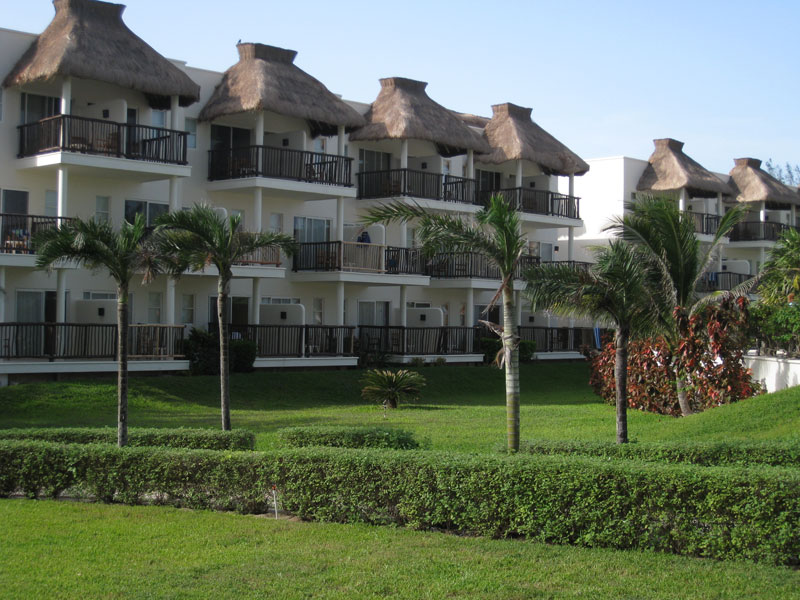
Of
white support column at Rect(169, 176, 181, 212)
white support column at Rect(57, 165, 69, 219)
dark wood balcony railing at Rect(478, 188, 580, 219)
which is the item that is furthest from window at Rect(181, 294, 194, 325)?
dark wood balcony railing at Rect(478, 188, 580, 219)

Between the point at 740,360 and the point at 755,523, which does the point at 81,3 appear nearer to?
the point at 740,360

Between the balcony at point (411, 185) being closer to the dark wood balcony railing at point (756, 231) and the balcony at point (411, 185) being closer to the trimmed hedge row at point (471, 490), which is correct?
the dark wood balcony railing at point (756, 231)

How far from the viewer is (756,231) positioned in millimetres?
51312

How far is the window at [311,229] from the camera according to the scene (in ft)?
112

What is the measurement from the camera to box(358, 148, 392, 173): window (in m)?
36.2

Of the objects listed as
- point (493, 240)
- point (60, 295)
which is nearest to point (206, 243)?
point (493, 240)

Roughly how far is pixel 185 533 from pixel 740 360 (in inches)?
639

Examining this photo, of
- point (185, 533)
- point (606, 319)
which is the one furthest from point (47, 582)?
point (606, 319)

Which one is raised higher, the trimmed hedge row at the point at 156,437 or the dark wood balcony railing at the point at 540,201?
the dark wood balcony railing at the point at 540,201

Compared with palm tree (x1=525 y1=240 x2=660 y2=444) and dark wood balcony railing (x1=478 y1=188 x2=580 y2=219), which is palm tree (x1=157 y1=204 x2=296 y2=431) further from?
dark wood balcony railing (x1=478 y1=188 x2=580 y2=219)

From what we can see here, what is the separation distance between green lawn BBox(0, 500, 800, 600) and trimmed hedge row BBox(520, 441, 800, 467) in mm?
3383

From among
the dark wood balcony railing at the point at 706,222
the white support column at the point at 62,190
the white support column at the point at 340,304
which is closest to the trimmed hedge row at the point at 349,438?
the white support column at the point at 62,190

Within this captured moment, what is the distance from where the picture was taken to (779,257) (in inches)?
1078

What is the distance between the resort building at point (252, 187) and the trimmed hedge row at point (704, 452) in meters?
10.9
